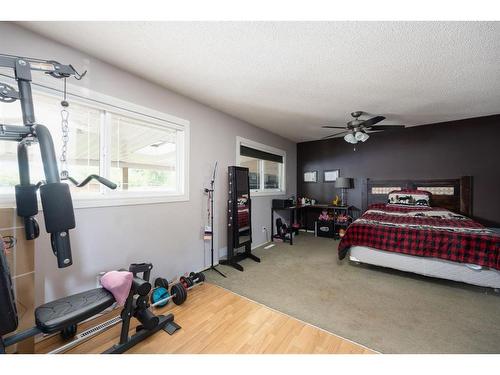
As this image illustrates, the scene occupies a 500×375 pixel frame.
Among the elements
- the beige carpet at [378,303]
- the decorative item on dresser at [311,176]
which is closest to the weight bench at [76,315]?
the beige carpet at [378,303]

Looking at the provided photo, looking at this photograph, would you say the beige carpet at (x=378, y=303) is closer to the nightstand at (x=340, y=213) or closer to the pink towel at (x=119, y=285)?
the pink towel at (x=119, y=285)

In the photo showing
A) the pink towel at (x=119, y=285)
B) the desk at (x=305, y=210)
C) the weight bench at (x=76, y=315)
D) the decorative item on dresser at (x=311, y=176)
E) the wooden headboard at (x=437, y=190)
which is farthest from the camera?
the decorative item on dresser at (x=311, y=176)

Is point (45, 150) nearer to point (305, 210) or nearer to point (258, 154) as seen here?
point (258, 154)

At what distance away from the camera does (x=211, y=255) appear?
292 centimetres

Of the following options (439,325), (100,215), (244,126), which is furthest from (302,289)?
(244,126)

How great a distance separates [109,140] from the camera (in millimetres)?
2033

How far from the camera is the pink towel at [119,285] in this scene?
1392 millimetres

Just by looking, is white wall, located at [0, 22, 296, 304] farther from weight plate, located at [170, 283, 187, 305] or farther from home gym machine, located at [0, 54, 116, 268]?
home gym machine, located at [0, 54, 116, 268]

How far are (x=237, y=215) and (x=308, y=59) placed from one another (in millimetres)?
2158

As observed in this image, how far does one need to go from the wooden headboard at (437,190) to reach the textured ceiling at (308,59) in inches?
56.6

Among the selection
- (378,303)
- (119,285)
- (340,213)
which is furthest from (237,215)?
(340,213)

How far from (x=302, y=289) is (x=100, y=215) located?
229 cm

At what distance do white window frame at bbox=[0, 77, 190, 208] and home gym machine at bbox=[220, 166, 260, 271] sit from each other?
69cm

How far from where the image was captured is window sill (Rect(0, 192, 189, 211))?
151 centimetres
